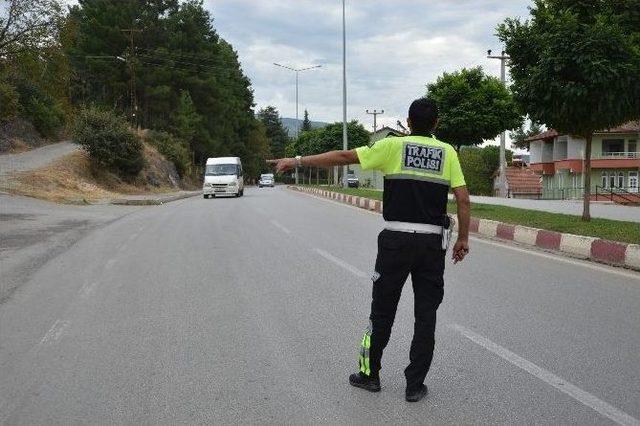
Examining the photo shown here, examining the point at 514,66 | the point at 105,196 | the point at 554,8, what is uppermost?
the point at 554,8

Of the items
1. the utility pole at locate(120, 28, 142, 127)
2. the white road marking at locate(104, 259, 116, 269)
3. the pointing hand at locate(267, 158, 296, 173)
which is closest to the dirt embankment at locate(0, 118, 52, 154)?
the utility pole at locate(120, 28, 142, 127)

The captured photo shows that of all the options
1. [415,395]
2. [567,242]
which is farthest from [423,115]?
[567,242]

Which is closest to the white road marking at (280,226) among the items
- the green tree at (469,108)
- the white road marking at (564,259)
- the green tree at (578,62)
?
the white road marking at (564,259)

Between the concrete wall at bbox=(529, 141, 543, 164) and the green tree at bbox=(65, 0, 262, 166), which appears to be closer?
the green tree at bbox=(65, 0, 262, 166)

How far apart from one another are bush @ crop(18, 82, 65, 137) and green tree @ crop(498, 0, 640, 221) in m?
38.7

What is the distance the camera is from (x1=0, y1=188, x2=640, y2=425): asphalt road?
161 inches

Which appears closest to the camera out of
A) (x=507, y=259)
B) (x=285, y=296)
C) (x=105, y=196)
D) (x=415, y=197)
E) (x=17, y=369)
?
(x=415, y=197)

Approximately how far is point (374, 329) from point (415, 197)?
91 cm

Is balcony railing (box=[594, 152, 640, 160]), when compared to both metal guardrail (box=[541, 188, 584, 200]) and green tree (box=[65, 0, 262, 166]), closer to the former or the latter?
metal guardrail (box=[541, 188, 584, 200])

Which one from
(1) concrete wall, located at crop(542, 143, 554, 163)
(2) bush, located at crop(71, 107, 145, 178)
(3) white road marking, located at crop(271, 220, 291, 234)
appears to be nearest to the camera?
(3) white road marking, located at crop(271, 220, 291, 234)

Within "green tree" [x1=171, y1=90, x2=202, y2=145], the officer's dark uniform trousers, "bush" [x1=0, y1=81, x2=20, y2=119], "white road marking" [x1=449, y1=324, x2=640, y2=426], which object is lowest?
"white road marking" [x1=449, y1=324, x2=640, y2=426]

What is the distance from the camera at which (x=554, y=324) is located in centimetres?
615

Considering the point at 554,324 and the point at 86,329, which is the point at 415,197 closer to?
the point at 554,324

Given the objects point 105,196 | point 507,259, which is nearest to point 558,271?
point 507,259
